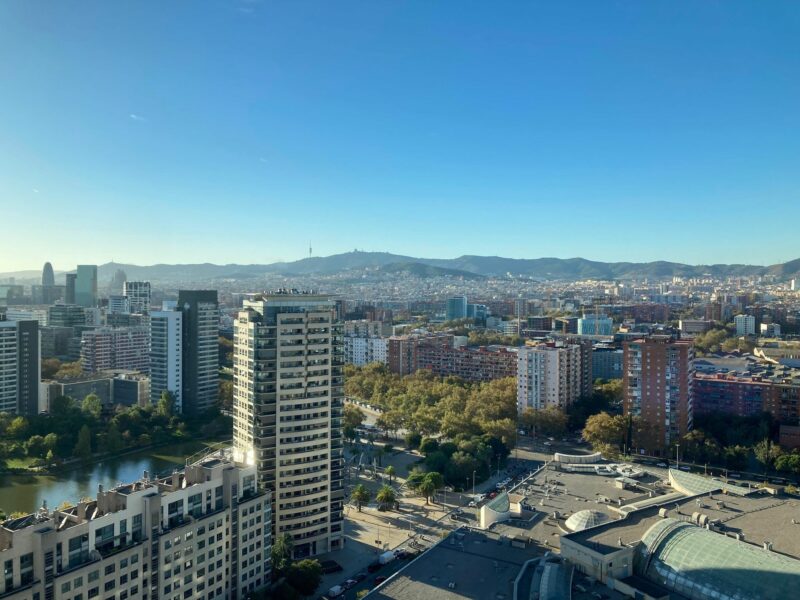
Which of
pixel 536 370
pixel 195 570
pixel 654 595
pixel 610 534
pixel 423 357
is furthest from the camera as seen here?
pixel 423 357

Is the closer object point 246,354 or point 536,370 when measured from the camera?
point 246,354

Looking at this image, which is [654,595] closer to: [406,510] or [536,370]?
[406,510]

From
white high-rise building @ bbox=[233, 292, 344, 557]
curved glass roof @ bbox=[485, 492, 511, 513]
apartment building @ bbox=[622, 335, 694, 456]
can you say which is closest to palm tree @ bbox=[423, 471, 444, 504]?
white high-rise building @ bbox=[233, 292, 344, 557]

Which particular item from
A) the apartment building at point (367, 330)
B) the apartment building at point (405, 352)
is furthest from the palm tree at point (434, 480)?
the apartment building at point (367, 330)

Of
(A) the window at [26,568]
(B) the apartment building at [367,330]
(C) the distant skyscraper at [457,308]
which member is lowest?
(A) the window at [26,568]

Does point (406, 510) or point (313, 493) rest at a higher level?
point (313, 493)

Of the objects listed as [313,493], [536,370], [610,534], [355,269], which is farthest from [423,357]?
[355,269]

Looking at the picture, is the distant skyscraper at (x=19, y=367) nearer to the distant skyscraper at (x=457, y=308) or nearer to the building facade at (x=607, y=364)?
the building facade at (x=607, y=364)
